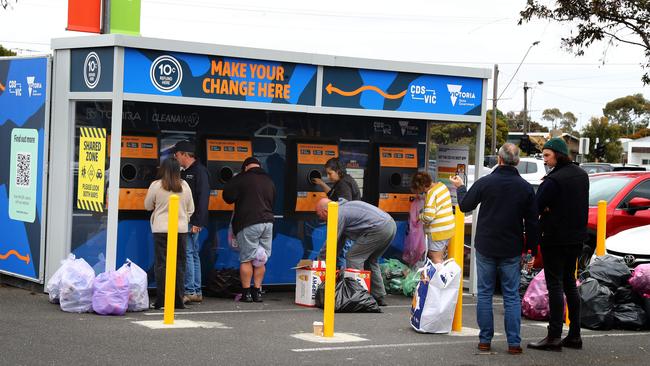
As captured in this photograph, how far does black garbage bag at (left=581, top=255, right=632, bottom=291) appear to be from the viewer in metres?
11.0

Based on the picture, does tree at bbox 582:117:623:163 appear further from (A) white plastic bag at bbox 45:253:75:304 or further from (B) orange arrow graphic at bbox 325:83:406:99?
(A) white plastic bag at bbox 45:253:75:304

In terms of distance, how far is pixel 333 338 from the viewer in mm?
9508

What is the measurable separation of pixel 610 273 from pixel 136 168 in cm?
536

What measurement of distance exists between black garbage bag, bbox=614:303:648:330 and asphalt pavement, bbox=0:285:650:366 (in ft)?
0.64

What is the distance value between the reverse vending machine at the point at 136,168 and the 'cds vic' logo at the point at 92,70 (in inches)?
36.2

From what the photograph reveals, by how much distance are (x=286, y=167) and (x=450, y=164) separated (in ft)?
7.87

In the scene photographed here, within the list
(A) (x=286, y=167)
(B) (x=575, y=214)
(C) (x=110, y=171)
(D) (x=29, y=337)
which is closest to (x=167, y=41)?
(C) (x=110, y=171)

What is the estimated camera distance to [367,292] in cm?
1166

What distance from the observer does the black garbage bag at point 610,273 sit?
434 inches

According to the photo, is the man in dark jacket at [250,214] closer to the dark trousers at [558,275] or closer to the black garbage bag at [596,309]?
the black garbage bag at [596,309]

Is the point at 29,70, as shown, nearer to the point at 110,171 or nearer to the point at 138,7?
the point at 110,171

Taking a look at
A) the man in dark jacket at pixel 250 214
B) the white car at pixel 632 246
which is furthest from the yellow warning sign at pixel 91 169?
the white car at pixel 632 246

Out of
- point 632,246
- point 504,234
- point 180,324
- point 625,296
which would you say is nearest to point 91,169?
point 180,324

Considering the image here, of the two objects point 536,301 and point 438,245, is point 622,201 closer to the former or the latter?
point 438,245
